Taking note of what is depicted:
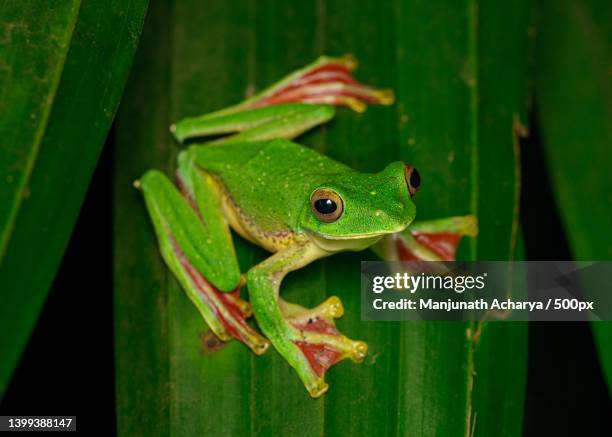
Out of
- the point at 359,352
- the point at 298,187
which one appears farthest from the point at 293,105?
the point at 359,352

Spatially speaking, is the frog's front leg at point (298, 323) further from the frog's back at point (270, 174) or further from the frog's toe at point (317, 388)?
the frog's back at point (270, 174)

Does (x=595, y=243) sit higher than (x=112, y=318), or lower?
higher

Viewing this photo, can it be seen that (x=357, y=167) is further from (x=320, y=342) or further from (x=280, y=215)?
(x=320, y=342)

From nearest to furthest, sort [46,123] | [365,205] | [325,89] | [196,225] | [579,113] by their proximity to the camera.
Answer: [46,123], [365,205], [196,225], [579,113], [325,89]

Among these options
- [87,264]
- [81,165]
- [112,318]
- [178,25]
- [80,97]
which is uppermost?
[178,25]

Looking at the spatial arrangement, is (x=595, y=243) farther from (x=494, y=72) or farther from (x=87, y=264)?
(x=87, y=264)

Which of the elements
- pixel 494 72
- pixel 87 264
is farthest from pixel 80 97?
pixel 494 72
